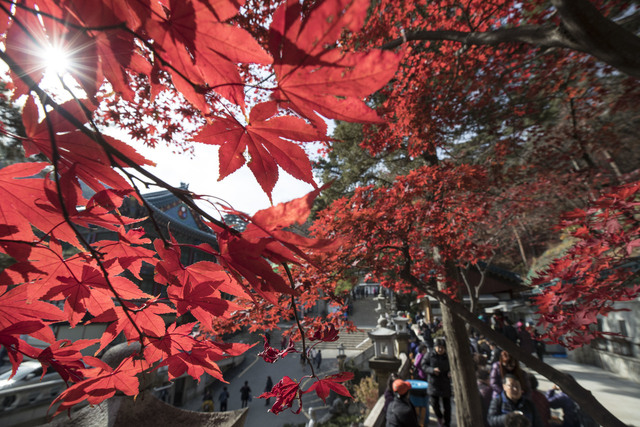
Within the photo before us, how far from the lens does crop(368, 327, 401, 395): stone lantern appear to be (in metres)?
7.04

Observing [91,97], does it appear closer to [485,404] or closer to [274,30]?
[274,30]

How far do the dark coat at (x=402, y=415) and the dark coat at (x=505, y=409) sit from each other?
1145 millimetres

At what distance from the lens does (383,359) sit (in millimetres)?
7207

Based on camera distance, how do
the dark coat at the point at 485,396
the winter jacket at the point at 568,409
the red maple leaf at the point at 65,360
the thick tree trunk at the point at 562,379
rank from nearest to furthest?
the red maple leaf at the point at 65,360 < the thick tree trunk at the point at 562,379 < the winter jacket at the point at 568,409 < the dark coat at the point at 485,396

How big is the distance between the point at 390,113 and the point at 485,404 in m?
6.17

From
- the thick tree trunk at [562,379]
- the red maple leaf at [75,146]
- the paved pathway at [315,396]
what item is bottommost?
the paved pathway at [315,396]

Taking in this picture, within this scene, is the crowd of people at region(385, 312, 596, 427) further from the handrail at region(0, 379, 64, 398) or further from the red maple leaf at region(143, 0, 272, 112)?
the handrail at region(0, 379, 64, 398)

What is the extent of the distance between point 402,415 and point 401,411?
0.15ft

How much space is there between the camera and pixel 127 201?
11.1 m

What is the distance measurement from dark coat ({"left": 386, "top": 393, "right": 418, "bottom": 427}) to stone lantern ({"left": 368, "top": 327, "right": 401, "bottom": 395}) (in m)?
3.35

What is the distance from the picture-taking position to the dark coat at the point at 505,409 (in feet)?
12.7

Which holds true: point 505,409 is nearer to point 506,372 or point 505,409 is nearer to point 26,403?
point 506,372

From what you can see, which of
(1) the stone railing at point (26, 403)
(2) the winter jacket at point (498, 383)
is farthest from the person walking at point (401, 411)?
(1) the stone railing at point (26, 403)

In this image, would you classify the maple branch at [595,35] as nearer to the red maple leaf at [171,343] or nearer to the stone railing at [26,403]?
the red maple leaf at [171,343]
